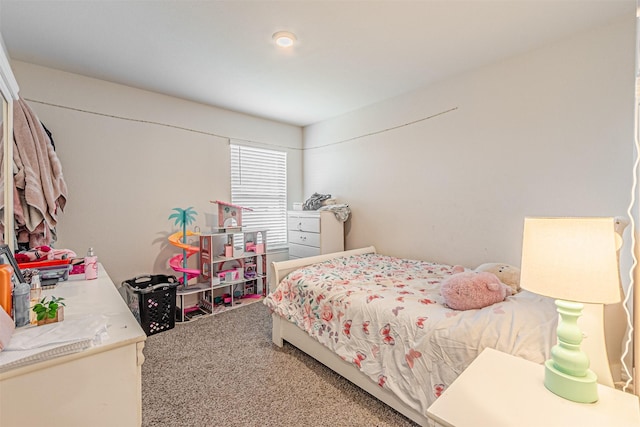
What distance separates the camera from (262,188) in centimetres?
406

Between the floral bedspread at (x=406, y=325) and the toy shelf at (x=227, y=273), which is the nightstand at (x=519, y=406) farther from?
the toy shelf at (x=227, y=273)

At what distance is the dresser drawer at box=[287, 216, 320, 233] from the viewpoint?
3.58 metres

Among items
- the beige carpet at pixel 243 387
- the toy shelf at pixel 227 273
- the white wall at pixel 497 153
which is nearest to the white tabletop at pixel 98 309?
the beige carpet at pixel 243 387

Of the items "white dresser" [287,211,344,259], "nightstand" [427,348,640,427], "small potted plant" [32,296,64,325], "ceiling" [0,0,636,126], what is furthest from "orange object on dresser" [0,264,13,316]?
"white dresser" [287,211,344,259]

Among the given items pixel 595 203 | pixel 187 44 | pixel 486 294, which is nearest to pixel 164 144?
pixel 187 44

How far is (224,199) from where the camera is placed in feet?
12.0

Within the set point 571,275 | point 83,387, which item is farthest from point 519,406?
point 83,387

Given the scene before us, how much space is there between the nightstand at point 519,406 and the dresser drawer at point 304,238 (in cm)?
261

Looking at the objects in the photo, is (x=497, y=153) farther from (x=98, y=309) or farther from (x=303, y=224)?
(x=98, y=309)

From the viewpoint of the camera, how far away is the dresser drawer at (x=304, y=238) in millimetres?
3574

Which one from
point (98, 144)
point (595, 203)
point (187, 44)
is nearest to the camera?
point (595, 203)

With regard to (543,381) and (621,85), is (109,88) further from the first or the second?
(621,85)

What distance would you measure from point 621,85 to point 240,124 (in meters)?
3.66

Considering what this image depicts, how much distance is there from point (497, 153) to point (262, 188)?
2886 mm
